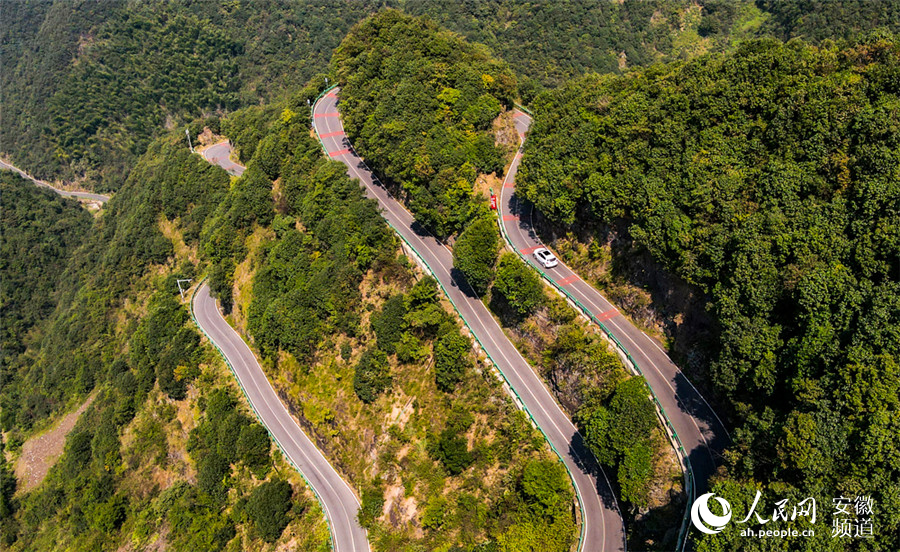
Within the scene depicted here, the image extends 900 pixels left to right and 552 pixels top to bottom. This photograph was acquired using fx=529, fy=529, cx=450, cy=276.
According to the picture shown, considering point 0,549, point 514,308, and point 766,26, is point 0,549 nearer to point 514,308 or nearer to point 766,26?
point 514,308

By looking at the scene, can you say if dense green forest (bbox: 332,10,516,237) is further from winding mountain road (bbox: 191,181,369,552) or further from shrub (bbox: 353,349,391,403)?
winding mountain road (bbox: 191,181,369,552)

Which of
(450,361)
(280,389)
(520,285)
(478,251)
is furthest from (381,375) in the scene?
(280,389)

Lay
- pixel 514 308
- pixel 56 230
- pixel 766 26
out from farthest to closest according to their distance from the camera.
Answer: pixel 56 230, pixel 766 26, pixel 514 308

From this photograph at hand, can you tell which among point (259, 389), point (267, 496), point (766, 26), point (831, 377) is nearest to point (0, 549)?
point (259, 389)

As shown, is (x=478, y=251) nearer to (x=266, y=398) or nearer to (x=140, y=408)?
(x=266, y=398)

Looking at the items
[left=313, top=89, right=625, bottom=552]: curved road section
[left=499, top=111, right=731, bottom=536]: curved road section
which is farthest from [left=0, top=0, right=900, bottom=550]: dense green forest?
[left=499, top=111, right=731, bottom=536]: curved road section

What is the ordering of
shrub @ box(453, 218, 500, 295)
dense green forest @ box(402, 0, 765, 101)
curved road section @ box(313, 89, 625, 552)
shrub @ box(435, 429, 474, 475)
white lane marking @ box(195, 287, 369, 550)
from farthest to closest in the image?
dense green forest @ box(402, 0, 765, 101), white lane marking @ box(195, 287, 369, 550), shrub @ box(453, 218, 500, 295), shrub @ box(435, 429, 474, 475), curved road section @ box(313, 89, 625, 552)

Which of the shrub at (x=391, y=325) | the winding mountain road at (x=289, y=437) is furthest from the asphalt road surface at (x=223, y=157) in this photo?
the shrub at (x=391, y=325)

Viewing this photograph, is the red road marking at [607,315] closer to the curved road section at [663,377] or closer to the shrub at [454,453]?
the curved road section at [663,377]
